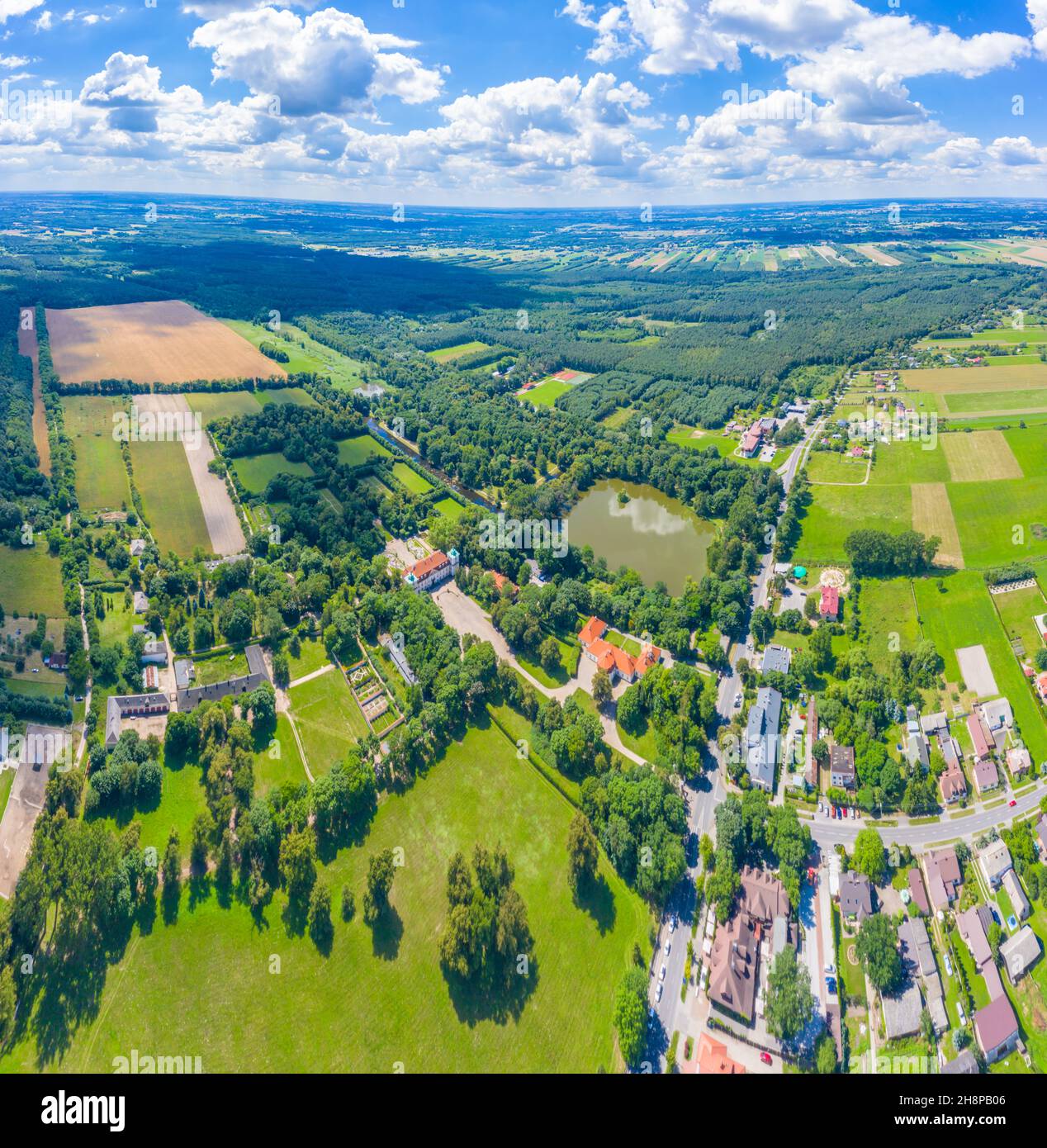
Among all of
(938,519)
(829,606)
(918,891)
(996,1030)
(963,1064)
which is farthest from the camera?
(938,519)

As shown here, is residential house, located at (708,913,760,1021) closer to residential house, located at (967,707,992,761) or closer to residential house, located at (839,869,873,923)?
residential house, located at (839,869,873,923)

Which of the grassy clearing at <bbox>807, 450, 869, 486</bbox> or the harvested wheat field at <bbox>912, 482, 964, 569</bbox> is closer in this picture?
the harvested wheat field at <bbox>912, 482, 964, 569</bbox>

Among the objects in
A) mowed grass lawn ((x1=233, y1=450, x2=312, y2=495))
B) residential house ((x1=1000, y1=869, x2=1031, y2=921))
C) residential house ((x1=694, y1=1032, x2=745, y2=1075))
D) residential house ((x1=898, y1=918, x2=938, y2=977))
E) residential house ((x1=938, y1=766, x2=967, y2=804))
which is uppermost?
mowed grass lawn ((x1=233, y1=450, x2=312, y2=495))

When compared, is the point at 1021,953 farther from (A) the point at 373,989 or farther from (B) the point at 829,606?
(A) the point at 373,989

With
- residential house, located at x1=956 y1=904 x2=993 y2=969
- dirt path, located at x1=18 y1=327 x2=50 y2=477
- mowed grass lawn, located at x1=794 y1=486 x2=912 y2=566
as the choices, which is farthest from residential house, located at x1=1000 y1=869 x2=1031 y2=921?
dirt path, located at x1=18 y1=327 x2=50 y2=477

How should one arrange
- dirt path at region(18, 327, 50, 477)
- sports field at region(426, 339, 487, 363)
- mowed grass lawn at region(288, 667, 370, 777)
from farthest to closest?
sports field at region(426, 339, 487, 363)
dirt path at region(18, 327, 50, 477)
mowed grass lawn at region(288, 667, 370, 777)

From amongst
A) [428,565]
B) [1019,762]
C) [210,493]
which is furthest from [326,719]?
[1019,762]

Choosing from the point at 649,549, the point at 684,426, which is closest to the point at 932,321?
the point at 684,426

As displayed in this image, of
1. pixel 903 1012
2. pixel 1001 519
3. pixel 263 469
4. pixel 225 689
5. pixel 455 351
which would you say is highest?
pixel 455 351
